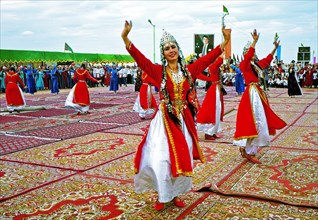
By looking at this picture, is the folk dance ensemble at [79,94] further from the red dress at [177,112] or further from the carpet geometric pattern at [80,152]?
the red dress at [177,112]

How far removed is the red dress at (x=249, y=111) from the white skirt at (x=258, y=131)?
0.17 feet

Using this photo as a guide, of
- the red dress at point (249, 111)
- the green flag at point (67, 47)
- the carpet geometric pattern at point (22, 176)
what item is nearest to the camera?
the carpet geometric pattern at point (22, 176)

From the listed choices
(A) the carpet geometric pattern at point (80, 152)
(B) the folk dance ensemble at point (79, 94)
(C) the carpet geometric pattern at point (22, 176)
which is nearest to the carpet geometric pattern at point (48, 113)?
(B) the folk dance ensemble at point (79, 94)

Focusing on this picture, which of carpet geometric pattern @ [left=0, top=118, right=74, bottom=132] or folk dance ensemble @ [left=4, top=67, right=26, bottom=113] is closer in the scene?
carpet geometric pattern @ [left=0, top=118, right=74, bottom=132]

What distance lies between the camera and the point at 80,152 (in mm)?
Answer: 5844

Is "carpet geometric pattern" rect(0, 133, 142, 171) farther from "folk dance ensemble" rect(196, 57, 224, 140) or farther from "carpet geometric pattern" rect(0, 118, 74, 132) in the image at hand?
"carpet geometric pattern" rect(0, 118, 74, 132)

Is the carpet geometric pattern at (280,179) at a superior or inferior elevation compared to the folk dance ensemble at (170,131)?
inferior

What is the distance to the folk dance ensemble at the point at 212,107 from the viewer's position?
21.0ft

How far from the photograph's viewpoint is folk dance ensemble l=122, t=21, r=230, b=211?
3203 mm

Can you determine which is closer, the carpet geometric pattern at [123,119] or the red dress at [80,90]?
the carpet geometric pattern at [123,119]

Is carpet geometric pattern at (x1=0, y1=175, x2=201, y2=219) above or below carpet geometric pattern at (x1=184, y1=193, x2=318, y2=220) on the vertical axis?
below

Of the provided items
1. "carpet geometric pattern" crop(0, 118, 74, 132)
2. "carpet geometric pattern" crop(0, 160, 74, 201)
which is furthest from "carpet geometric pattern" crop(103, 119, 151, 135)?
"carpet geometric pattern" crop(0, 160, 74, 201)

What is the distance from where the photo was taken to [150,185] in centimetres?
340

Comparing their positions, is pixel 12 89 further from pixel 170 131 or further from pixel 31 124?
pixel 170 131
